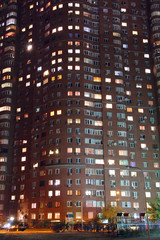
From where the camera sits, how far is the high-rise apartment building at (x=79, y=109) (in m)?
92.6

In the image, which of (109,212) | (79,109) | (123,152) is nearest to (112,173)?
(123,152)

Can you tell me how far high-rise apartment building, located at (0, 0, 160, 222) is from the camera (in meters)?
92.6

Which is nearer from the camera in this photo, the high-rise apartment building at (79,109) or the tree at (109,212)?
the tree at (109,212)

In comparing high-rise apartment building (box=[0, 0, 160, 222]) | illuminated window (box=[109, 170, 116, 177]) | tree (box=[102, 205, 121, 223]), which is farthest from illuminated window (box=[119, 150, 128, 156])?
tree (box=[102, 205, 121, 223])

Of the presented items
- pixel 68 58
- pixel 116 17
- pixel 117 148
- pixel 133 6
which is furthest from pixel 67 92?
pixel 133 6

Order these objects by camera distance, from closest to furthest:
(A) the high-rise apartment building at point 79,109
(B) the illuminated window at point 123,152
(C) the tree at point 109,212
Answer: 1. (C) the tree at point 109,212
2. (A) the high-rise apartment building at point 79,109
3. (B) the illuminated window at point 123,152

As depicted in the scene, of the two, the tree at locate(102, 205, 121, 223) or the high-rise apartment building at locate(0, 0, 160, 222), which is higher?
the high-rise apartment building at locate(0, 0, 160, 222)

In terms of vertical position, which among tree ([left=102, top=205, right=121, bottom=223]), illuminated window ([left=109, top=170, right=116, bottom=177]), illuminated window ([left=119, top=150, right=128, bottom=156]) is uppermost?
illuminated window ([left=119, top=150, right=128, bottom=156])

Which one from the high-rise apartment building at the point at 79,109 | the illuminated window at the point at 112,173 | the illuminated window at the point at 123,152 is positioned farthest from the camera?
the illuminated window at the point at 123,152

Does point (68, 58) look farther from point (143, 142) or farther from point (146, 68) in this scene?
point (143, 142)

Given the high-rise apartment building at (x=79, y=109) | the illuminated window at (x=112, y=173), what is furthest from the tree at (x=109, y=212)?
the illuminated window at (x=112, y=173)

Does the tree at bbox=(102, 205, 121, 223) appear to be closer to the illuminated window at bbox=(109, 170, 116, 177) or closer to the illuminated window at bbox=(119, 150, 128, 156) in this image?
the illuminated window at bbox=(109, 170, 116, 177)

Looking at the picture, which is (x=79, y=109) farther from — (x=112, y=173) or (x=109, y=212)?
(x=109, y=212)

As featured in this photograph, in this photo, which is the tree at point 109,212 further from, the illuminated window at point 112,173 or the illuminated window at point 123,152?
the illuminated window at point 123,152
